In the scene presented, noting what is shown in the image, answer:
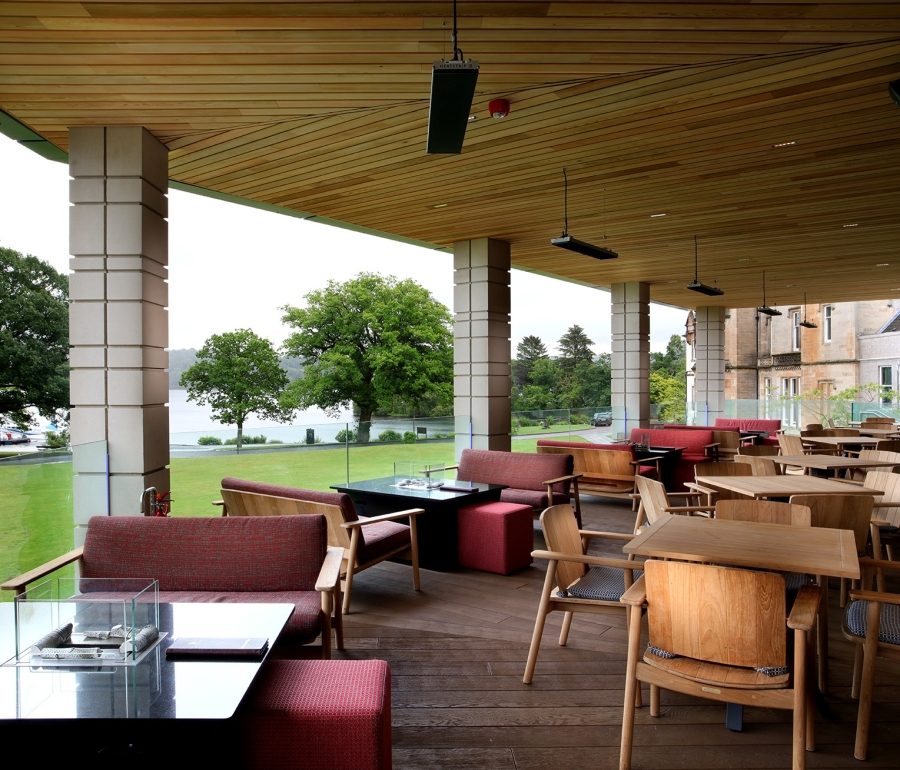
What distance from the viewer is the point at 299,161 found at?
6422 millimetres

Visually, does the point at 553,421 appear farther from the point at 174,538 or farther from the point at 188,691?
the point at 188,691

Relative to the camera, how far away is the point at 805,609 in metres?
2.57

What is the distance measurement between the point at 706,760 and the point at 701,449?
8015 millimetres

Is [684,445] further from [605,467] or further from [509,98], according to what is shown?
[509,98]

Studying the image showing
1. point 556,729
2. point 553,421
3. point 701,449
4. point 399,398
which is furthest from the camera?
point 399,398

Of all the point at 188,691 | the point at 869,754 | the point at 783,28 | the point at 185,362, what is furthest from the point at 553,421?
the point at 185,362

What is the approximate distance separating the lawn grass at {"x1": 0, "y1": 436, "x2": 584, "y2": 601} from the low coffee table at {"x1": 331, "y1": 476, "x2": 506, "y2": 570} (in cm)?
163

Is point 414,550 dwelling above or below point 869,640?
below

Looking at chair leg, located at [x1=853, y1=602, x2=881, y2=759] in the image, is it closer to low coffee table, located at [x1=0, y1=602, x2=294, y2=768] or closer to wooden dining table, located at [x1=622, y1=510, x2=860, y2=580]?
wooden dining table, located at [x1=622, y1=510, x2=860, y2=580]

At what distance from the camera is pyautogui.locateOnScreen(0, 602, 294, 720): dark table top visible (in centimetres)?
177

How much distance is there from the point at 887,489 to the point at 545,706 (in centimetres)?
332

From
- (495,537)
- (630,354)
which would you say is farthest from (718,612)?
(630,354)

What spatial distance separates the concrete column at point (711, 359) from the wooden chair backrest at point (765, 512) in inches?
621

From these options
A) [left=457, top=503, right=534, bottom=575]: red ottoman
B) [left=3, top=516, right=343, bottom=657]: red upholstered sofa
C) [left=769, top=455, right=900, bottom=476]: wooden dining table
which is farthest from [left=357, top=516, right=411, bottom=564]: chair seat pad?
[left=769, top=455, right=900, bottom=476]: wooden dining table
